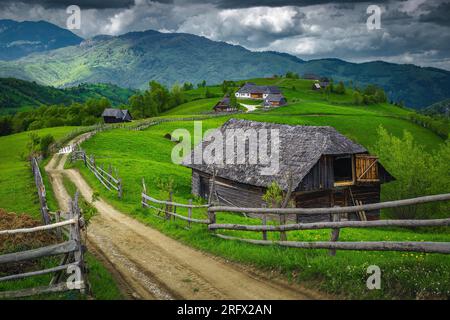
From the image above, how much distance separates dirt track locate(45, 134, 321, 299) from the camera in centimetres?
1010

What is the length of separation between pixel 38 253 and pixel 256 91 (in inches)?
5699

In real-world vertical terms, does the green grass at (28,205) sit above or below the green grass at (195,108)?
below

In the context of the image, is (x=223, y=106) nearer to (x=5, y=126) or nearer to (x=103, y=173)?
(x=5, y=126)

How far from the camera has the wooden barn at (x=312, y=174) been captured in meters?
26.4

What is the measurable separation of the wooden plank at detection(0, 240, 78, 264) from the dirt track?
6.75 feet

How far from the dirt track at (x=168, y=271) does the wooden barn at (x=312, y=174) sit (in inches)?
422

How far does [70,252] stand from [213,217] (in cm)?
704

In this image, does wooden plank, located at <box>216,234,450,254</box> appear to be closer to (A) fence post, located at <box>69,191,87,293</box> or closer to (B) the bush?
(A) fence post, located at <box>69,191,87,293</box>

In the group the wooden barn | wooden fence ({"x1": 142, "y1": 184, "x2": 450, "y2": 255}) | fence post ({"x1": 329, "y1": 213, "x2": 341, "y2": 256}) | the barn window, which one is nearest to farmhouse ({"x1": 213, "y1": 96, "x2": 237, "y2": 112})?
the wooden barn

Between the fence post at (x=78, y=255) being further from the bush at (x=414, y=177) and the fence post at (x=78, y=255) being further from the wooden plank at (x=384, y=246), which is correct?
the bush at (x=414, y=177)

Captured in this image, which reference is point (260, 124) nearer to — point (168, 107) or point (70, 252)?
point (70, 252)

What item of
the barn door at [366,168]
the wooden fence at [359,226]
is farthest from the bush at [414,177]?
the wooden fence at [359,226]

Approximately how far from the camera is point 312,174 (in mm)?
26328

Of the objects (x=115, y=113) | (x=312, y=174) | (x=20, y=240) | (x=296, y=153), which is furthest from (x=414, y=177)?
(x=115, y=113)
